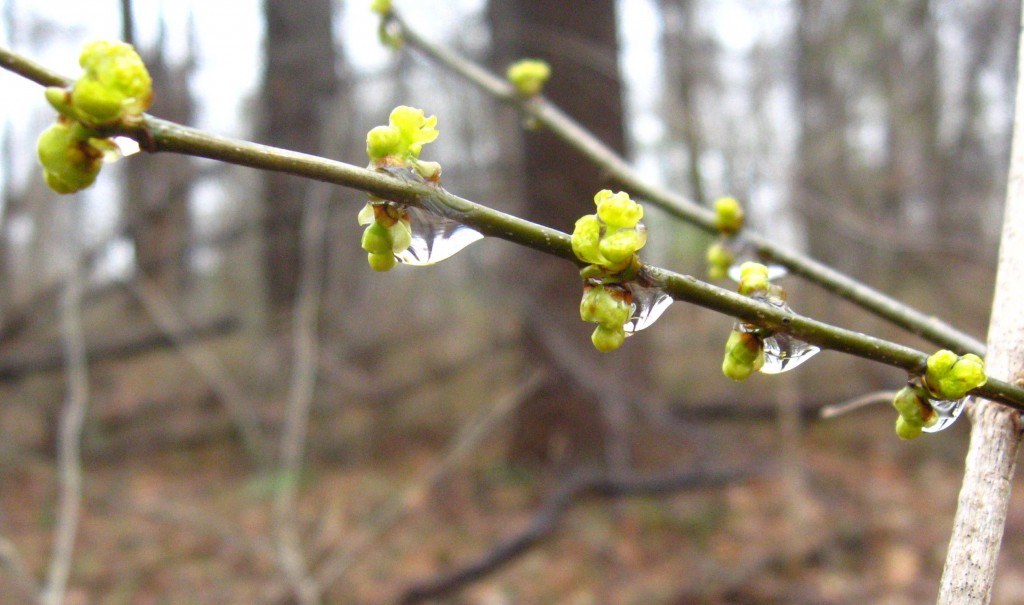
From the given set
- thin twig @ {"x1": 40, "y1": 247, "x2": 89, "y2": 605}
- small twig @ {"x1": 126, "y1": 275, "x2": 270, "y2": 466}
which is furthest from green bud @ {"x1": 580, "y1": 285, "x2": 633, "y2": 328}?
small twig @ {"x1": 126, "y1": 275, "x2": 270, "y2": 466}

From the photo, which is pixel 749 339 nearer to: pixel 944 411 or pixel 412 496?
pixel 944 411

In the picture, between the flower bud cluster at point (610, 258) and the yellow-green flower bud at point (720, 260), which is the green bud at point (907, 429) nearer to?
the flower bud cluster at point (610, 258)

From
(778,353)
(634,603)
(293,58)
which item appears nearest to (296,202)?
(293,58)

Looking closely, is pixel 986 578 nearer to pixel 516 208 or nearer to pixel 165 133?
pixel 165 133

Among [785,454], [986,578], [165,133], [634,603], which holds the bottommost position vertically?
[986,578]

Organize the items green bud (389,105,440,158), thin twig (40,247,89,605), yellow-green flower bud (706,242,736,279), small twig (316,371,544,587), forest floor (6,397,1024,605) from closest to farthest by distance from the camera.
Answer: green bud (389,105,440,158), yellow-green flower bud (706,242,736,279), thin twig (40,247,89,605), small twig (316,371,544,587), forest floor (6,397,1024,605)

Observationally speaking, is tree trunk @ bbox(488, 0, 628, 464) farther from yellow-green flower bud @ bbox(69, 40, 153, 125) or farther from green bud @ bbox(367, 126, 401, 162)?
yellow-green flower bud @ bbox(69, 40, 153, 125)
